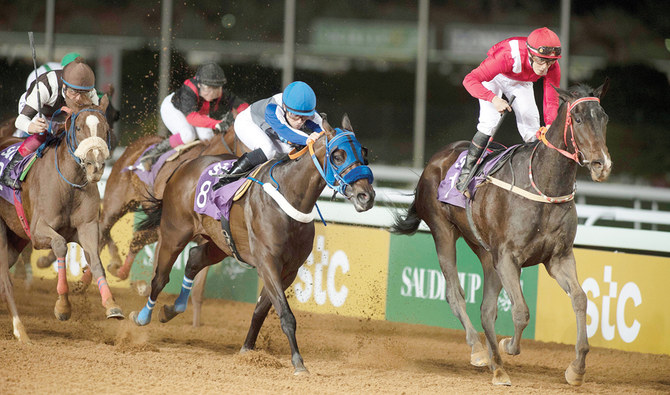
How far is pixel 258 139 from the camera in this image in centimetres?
643

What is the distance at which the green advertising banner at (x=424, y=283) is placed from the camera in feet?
25.7

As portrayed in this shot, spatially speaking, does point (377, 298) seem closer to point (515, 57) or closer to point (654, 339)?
point (654, 339)

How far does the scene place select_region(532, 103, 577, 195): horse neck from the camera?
543cm

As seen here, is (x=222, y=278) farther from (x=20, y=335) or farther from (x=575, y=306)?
(x=575, y=306)

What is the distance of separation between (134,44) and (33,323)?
8092 millimetres

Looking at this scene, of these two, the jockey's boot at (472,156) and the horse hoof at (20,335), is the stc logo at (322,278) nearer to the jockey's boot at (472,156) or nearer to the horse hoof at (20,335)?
the jockey's boot at (472,156)

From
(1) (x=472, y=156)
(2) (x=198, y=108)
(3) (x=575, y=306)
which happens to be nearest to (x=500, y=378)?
(3) (x=575, y=306)

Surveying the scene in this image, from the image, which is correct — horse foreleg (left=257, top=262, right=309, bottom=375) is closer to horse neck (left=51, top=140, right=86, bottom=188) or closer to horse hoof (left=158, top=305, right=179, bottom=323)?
Result: horse hoof (left=158, top=305, right=179, bottom=323)

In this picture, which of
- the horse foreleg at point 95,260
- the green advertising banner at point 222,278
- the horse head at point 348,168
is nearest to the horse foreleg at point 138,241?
the green advertising banner at point 222,278

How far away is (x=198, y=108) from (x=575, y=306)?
159 inches

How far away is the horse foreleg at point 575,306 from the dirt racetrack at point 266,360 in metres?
0.17

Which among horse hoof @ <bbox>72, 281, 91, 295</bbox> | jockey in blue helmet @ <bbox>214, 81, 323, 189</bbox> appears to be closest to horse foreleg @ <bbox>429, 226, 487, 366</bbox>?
jockey in blue helmet @ <bbox>214, 81, 323, 189</bbox>

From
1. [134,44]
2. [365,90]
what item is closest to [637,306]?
[365,90]

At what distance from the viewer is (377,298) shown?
824 centimetres
